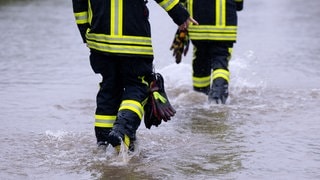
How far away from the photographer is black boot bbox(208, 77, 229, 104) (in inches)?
325

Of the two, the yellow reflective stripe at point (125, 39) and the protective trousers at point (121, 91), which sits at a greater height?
the yellow reflective stripe at point (125, 39)

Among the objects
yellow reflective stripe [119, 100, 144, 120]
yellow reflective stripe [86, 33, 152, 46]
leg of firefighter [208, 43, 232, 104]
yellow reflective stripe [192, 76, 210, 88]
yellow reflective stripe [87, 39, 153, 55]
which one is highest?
yellow reflective stripe [86, 33, 152, 46]

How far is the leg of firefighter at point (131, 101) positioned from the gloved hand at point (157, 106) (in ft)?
0.20

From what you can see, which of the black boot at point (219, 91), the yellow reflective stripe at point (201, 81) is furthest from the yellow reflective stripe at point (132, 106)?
the yellow reflective stripe at point (201, 81)

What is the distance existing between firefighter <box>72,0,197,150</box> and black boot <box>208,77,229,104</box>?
210 centimetres

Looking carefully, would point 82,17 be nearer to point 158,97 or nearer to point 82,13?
point 82,13

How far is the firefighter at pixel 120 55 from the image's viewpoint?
6062mm

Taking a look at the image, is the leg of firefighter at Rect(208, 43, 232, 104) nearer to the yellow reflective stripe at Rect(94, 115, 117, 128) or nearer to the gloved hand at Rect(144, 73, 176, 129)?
the gloved hand at Rect(144, 73, 176, 129)

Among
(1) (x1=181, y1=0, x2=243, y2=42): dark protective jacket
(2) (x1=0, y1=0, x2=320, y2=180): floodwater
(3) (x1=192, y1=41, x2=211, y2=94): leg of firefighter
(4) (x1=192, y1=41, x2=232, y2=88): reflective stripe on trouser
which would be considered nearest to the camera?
(2) (x1=0, y1=0, x2=320, y2=180): floodwater

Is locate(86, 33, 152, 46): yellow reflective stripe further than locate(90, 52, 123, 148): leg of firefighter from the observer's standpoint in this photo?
No

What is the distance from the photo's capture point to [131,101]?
6.12 meters

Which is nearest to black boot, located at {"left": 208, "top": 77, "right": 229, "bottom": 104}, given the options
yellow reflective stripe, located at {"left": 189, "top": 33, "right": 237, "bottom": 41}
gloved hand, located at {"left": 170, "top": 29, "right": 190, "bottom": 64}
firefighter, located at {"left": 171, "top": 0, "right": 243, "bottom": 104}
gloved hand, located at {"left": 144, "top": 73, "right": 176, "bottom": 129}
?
firefighter, located at {"left": 171, "top": 0, "right": 243, "bottom": 104}

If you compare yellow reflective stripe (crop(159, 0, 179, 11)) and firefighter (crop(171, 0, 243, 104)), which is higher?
yellow reflective stripe (crop(159, 0, 179, 11))

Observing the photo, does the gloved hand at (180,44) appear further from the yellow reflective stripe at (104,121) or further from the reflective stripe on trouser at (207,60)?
the yellow reflective stripe at (104,121)
